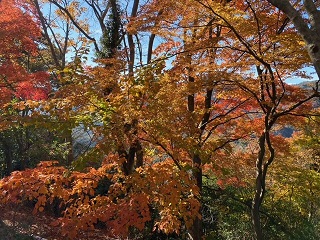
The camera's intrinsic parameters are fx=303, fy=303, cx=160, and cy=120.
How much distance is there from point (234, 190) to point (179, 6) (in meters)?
7.01

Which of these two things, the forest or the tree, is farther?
the forest

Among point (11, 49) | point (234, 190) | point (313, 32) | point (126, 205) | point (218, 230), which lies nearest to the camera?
point (313, 32)

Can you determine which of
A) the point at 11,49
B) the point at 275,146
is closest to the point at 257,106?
the point at 275,146

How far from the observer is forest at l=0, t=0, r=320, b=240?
4.62 m

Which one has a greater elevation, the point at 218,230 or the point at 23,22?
the point at 23,22

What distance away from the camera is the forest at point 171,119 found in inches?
182

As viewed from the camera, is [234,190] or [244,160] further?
[234,190]

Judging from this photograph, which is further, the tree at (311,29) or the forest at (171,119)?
the forest at (171,119)

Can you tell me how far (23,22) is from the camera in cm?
1103

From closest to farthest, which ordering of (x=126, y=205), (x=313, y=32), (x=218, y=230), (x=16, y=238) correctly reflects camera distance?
(x=313, y=32) → (x=126, y=205) → (x=16, y=238) → (x=218, y=230)

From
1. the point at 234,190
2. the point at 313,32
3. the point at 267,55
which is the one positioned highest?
the point at 267,55

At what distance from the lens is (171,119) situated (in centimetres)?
613

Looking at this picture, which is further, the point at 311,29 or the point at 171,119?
the point at 171,119

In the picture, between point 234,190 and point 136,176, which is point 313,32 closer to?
point 136,176
